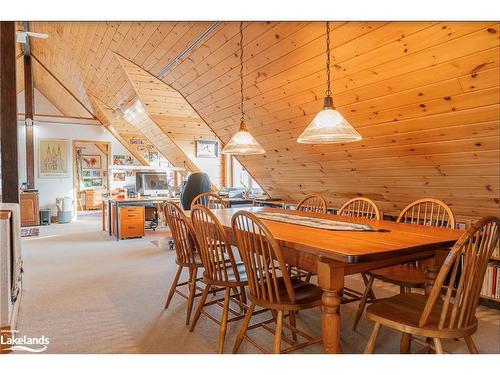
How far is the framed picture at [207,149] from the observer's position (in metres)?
6.55

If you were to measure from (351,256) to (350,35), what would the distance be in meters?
1.55

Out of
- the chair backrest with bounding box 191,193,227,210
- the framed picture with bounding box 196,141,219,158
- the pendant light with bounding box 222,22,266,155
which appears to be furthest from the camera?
the framed picture with bounding box 196,141,219,158

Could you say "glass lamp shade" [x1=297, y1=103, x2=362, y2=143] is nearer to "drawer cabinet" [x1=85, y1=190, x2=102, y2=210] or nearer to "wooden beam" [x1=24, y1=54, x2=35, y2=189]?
"wooden beam" [x1=24, y1=54, x2=35, y2=189]

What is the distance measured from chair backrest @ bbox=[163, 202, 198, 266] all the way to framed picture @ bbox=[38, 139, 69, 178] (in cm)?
767

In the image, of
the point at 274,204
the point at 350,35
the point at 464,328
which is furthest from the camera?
the point at 274,204

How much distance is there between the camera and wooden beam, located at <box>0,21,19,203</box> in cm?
299

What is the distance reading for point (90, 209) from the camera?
35.4 ft

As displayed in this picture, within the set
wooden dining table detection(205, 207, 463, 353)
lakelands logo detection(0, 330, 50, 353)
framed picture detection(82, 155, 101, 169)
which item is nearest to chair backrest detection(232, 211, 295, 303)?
wooden dining table detection(205, 207, 463, 353)

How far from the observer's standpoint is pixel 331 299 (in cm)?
158

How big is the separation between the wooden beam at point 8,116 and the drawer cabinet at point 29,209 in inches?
200

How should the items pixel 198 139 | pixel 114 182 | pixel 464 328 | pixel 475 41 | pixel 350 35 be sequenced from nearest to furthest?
pixel 464 328
pixel 475 41
pixel 350 35
pixel 198 139
pixel 114 182

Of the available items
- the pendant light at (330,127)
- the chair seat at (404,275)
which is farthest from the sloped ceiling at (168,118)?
the chair seat at (404,275)
